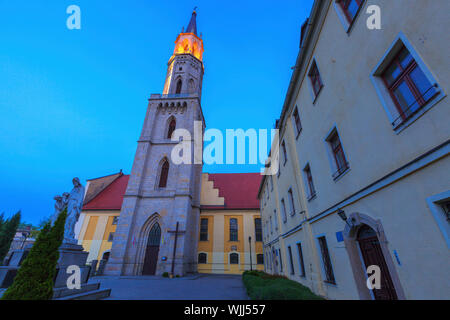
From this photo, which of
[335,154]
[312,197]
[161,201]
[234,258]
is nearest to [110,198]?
[161,201]

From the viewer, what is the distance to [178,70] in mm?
32312

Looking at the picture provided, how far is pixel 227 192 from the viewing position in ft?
106

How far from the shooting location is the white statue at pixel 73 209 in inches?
346


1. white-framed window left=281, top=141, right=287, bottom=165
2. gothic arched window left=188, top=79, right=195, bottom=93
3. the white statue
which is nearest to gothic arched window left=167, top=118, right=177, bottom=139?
gothic arched window left=188, top=79, right=195, bottom=93

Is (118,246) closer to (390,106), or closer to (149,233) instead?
(149,233)

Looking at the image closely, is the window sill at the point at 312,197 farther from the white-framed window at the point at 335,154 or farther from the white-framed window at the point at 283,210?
the white-framed window at the point at 283,210

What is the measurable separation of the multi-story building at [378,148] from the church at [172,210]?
1605 centimetres

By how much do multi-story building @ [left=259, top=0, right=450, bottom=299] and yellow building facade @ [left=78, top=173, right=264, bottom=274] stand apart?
17.8 meters

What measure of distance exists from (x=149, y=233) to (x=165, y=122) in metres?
15.3

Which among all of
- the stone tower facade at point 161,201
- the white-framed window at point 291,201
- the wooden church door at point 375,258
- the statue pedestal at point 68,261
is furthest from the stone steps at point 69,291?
the stone tower facade at point 161,201

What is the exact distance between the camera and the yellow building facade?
25.3 m

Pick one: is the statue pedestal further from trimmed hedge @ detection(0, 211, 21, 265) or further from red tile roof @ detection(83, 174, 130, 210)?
red tile roof @ detection(83, 174, 130, 210)

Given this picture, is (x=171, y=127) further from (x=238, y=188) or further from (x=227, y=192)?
(x=238, y=188)
